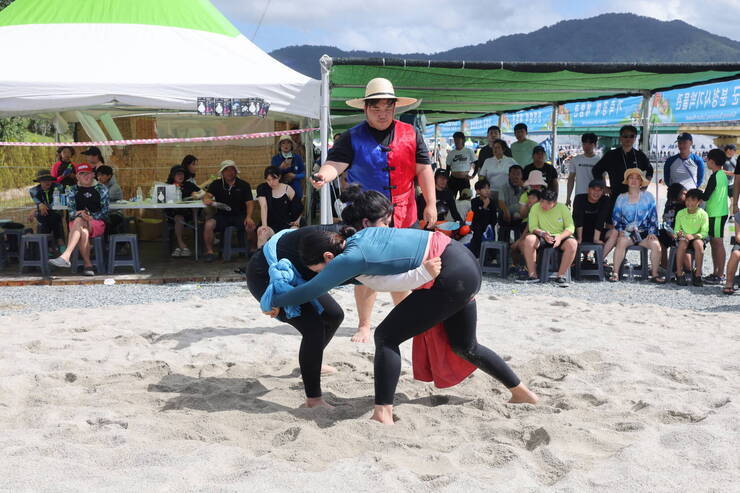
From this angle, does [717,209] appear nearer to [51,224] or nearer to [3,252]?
[51,224]

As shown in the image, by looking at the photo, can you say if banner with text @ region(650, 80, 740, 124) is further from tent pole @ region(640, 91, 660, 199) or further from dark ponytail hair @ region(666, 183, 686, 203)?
dark ponytail hair @ region(666, 183, 686, 203)

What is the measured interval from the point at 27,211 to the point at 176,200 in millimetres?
4738

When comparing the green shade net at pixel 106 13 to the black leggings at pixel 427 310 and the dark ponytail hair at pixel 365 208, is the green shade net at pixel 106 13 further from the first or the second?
the black leggings at pixel 427 310

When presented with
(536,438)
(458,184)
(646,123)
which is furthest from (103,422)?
(646,123)

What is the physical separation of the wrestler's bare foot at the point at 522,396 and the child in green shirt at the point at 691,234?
15.3 ft

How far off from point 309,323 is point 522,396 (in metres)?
1.13

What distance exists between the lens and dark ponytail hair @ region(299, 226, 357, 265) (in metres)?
3.01

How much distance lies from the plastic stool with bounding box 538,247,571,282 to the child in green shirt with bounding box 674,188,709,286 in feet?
3.89

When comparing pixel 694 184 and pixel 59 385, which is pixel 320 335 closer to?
pixel 59 385

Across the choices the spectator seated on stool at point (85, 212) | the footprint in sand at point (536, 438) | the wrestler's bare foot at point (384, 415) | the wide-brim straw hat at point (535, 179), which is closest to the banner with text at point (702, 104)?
the wide-brim straw hat at point (535, 179)

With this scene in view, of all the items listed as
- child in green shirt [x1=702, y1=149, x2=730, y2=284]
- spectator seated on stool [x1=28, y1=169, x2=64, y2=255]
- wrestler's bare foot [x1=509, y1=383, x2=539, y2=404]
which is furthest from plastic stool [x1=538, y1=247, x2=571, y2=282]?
spectator seated on stool [x1=28, y1=169, x2=64, y2=255]

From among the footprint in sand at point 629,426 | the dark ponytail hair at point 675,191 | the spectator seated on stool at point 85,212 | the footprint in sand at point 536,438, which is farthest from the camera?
the dark ponytail hair at point 675,191

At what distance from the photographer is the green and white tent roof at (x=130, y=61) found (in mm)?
7121

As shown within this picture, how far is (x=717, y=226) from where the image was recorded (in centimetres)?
768
